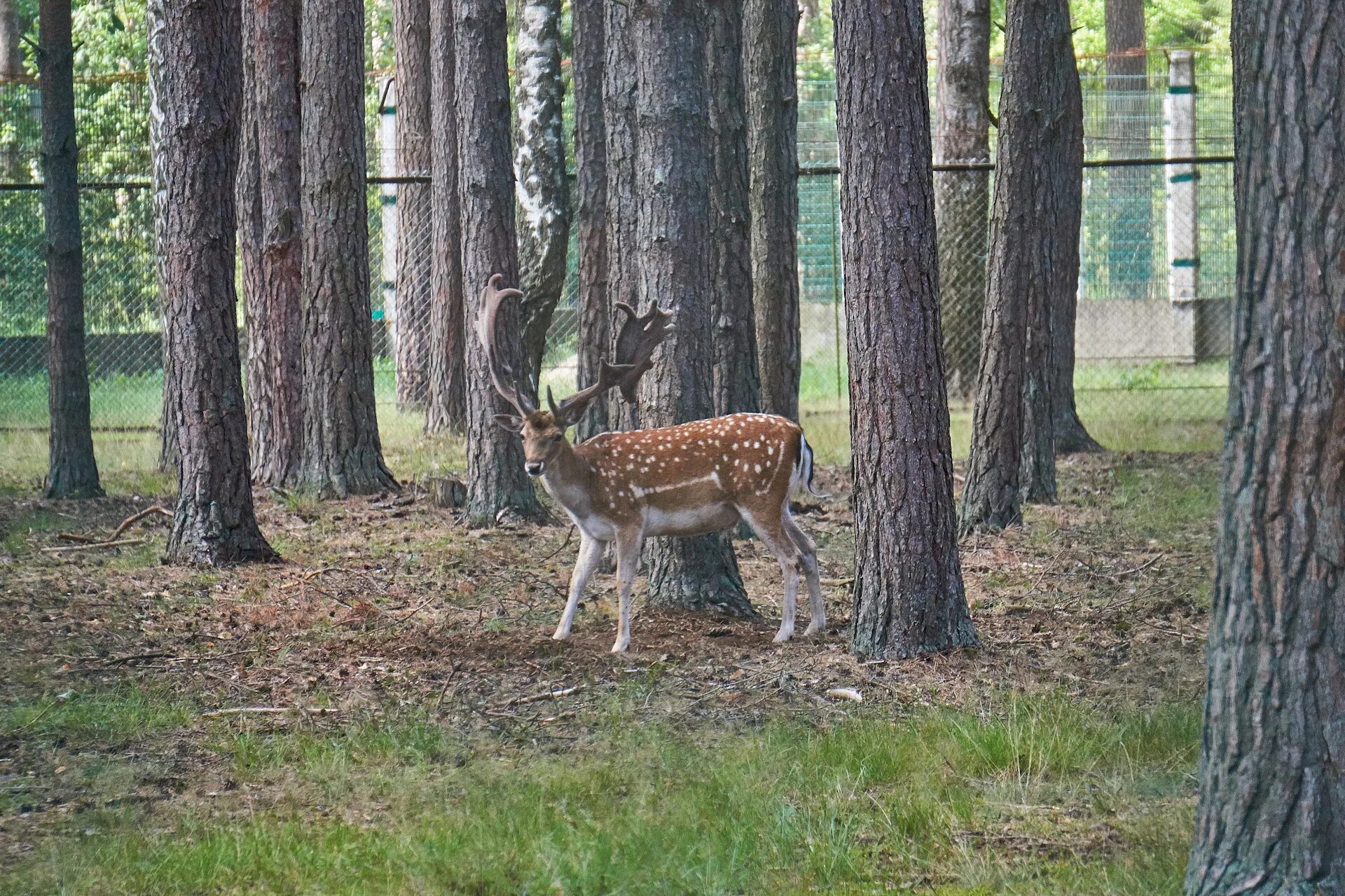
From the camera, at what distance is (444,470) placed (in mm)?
14133

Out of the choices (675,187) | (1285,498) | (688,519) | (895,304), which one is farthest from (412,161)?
(1285,498)

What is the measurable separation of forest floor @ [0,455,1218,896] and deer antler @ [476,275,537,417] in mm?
1195

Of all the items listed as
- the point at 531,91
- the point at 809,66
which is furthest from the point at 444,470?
the point at 809,66

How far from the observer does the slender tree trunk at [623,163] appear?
347 inches

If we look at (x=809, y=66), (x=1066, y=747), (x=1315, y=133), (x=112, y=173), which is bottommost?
(x=1066, y=747)

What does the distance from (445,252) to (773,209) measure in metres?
4.17

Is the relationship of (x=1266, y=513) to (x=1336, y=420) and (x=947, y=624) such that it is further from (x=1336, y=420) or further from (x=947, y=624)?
(x=947, y=624)

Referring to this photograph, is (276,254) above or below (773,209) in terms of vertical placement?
below

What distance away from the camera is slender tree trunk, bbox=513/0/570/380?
15867 mm

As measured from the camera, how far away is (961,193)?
1877 cm

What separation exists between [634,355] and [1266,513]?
4.63 meters

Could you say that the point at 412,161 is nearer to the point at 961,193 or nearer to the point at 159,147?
the point at 159,147

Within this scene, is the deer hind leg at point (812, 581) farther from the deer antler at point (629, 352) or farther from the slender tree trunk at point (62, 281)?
the slender tree trunk at point (62, 281)

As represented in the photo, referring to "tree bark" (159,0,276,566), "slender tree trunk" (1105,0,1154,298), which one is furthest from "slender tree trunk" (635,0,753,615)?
"slender tree trunk" (1105,0,1154,298)
